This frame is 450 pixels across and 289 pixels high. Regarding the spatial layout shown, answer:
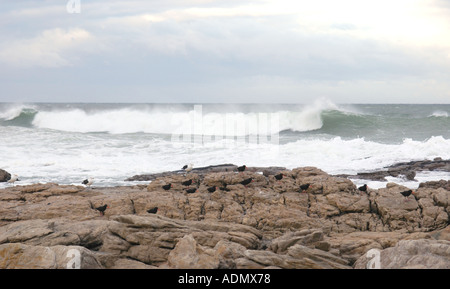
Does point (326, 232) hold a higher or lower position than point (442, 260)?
lower

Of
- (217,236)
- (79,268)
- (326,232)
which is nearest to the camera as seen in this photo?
(79,268)

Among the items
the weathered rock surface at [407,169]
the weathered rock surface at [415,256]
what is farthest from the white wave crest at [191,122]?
the weathered rock surface at [415,256]

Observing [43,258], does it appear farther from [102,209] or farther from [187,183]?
[187,183]

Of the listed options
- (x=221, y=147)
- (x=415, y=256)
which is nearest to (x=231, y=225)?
(x=415, y=256)

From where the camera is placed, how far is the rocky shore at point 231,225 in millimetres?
7820

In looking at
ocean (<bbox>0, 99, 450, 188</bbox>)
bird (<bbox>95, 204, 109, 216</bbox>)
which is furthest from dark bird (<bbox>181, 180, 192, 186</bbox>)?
ocean (<bbox>0, 99, 450, 188</bbox>)

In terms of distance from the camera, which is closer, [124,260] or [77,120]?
[124,260]

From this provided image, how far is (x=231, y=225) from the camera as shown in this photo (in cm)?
1082

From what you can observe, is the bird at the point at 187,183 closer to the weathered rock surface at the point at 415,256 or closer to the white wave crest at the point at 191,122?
the weathered rock surface at the point at 415,256

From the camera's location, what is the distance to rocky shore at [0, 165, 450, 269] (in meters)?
7.82
